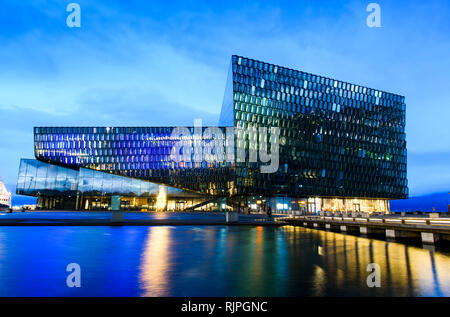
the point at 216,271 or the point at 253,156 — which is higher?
the point at 253,156

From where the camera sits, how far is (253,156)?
77000mm

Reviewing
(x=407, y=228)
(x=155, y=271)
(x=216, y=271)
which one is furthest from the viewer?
(x=407, y=228)

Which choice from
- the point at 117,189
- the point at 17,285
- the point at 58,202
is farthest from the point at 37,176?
the point at 17,285

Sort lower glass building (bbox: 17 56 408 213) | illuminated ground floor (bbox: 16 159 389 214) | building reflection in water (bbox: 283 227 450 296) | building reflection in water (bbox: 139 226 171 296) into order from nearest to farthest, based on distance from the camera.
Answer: building reflection in water (bbox: 139 226 171 296)
building reflection in water (bbox: 283 227 450 296)
lower glass building (bbox: 17 56 408 213)
illuminated ground floor (bbox: 16 159 389 214)

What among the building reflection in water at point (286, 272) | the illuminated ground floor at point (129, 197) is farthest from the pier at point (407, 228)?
the illuminated ground floor at point (129, 197)

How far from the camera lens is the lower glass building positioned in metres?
77.9

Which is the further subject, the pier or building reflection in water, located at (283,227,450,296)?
the pier

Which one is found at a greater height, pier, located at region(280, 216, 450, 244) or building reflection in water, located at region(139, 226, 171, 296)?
pier, located at region(280, 216, 450, 244)

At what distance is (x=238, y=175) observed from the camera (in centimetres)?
7600

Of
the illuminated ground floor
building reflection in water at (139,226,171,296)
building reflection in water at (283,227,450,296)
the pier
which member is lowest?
building reflection in water at (139,226,171,296)

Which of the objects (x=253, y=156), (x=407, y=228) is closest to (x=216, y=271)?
(x=407, y=228)

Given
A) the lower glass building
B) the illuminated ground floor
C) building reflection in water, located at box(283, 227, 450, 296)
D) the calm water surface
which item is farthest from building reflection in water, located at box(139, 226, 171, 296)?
the illuminated ground floor

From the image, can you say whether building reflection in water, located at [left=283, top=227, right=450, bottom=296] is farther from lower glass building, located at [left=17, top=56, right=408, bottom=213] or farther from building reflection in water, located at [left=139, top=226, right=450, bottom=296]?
lower glass building, located at [left=17, top=56, right=408, bottom=213]

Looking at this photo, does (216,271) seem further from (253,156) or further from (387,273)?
(253,156)
